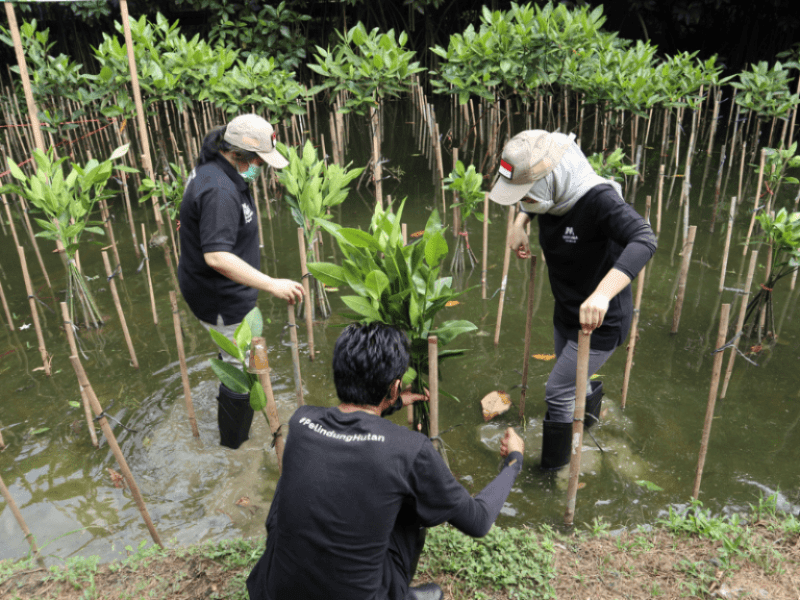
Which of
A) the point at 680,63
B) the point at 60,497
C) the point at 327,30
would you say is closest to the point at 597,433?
the point at 60,497

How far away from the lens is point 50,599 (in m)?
2.24

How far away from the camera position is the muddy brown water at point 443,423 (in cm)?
285

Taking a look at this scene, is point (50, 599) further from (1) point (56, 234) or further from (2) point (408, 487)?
(1) point (56, 234)

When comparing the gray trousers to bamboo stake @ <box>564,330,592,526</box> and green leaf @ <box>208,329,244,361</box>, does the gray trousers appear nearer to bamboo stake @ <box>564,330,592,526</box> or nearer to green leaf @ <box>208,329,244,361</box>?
bamboo stake @ <box>564,330,592,526</box>

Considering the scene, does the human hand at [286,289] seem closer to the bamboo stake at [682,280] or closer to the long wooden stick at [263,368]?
the long wooden stick at [263,368]

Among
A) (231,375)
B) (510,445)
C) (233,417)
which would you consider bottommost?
(233,417)

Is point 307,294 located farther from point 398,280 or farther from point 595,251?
point 595,251

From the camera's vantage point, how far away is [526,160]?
233cm

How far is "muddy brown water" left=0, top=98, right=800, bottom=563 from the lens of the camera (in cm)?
285

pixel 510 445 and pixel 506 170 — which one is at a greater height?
pixel 506 170

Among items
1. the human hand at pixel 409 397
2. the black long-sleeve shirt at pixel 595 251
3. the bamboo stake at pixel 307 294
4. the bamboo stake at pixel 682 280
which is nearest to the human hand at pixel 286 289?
the human hand at pixel 409 397

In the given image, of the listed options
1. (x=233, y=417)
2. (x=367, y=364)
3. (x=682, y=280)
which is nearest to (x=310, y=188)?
(x=233, y=417)

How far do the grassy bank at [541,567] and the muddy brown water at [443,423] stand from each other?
0.24 m

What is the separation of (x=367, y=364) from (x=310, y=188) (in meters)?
2.74
